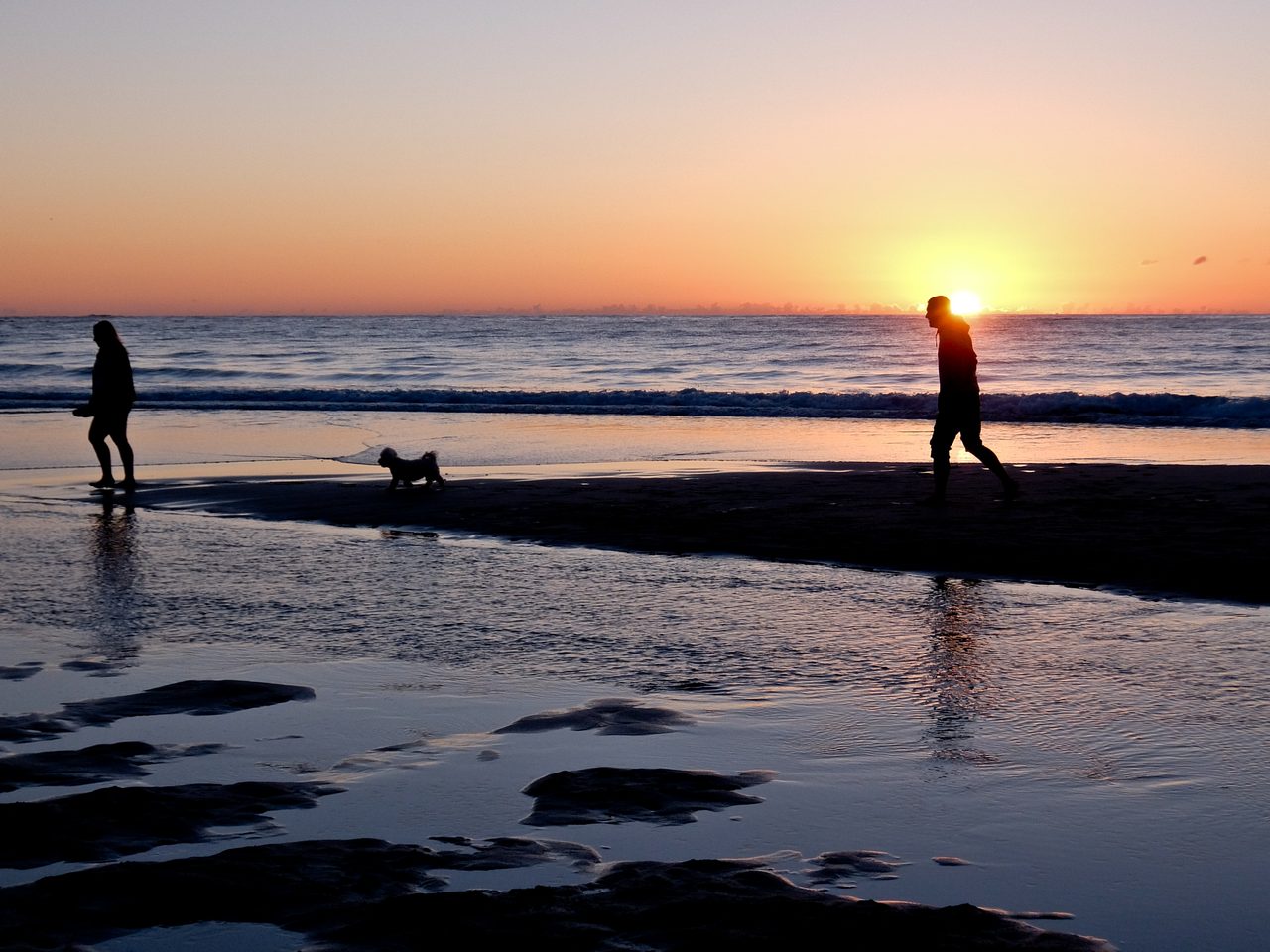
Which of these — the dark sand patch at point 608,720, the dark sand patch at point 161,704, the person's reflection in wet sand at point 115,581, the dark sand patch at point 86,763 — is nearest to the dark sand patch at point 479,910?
the dark sand patch at point 86,763

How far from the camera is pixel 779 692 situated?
5.78 m

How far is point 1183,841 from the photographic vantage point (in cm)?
392

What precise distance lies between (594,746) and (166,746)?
1622 mm

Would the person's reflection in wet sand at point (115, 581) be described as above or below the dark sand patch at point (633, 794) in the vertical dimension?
below

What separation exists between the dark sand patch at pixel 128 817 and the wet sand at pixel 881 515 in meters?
5.94

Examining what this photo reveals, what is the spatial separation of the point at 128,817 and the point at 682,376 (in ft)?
145

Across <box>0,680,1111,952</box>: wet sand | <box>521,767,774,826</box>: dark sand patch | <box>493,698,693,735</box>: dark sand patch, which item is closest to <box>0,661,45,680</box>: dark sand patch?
<box>0,680,1111,952</box>: wet sand

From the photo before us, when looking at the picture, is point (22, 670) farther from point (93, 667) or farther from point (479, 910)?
point (479, 910)

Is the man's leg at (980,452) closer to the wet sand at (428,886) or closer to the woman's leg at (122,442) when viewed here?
the wet sand at (428,886)

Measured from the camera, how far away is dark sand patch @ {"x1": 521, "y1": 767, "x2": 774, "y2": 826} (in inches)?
165

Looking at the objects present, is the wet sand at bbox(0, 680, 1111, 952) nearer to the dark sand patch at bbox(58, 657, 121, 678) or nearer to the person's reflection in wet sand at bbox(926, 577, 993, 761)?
the person's reflection in wet sand at bbox(926, 577, 993, 761)

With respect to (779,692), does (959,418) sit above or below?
above

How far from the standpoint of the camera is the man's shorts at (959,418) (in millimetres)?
12086

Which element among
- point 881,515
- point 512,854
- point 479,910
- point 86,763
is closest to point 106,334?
point 881,515
